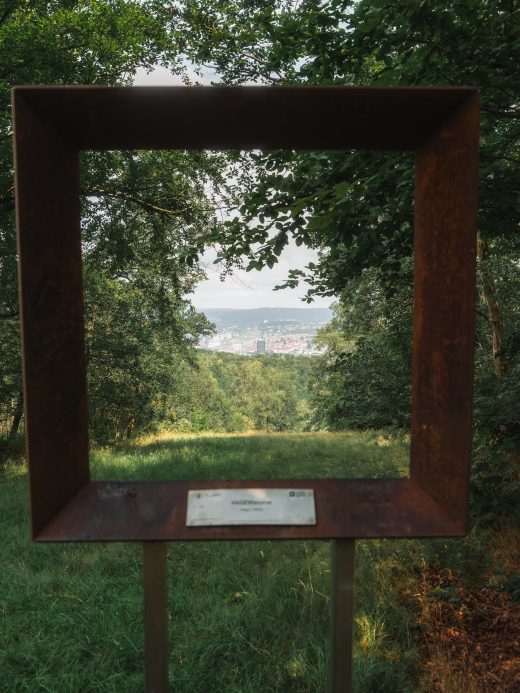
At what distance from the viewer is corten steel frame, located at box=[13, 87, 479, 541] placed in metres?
1.51

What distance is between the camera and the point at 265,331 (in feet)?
211

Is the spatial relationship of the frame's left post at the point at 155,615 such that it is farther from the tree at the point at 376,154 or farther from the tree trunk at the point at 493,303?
the tree trunk at the point at 493,303

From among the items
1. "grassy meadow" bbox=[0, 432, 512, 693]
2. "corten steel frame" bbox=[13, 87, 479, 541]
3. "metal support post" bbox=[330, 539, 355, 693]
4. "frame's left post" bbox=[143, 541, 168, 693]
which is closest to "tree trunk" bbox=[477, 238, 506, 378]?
"grassy meadow" bbox=[0, 432, 512, 693]

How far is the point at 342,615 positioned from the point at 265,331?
62591mm

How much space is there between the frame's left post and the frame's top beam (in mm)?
1526

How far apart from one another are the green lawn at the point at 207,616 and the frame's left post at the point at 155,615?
0.89 metres

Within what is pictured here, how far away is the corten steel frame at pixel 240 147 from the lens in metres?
1.51

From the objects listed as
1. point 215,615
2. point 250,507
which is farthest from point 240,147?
point 215,615

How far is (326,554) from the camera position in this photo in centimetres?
415

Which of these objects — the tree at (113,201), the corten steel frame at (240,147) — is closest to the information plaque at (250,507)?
the corten steel frame at (240,147)

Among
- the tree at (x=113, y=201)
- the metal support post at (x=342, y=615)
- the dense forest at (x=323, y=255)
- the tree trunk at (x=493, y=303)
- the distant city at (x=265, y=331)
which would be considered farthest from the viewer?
the distant city at (x=265, y=331)

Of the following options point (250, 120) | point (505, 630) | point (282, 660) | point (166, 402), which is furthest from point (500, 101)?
point (166, 402)

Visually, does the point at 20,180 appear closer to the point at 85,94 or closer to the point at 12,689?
the point at 85,94

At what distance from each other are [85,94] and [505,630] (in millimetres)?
3855
